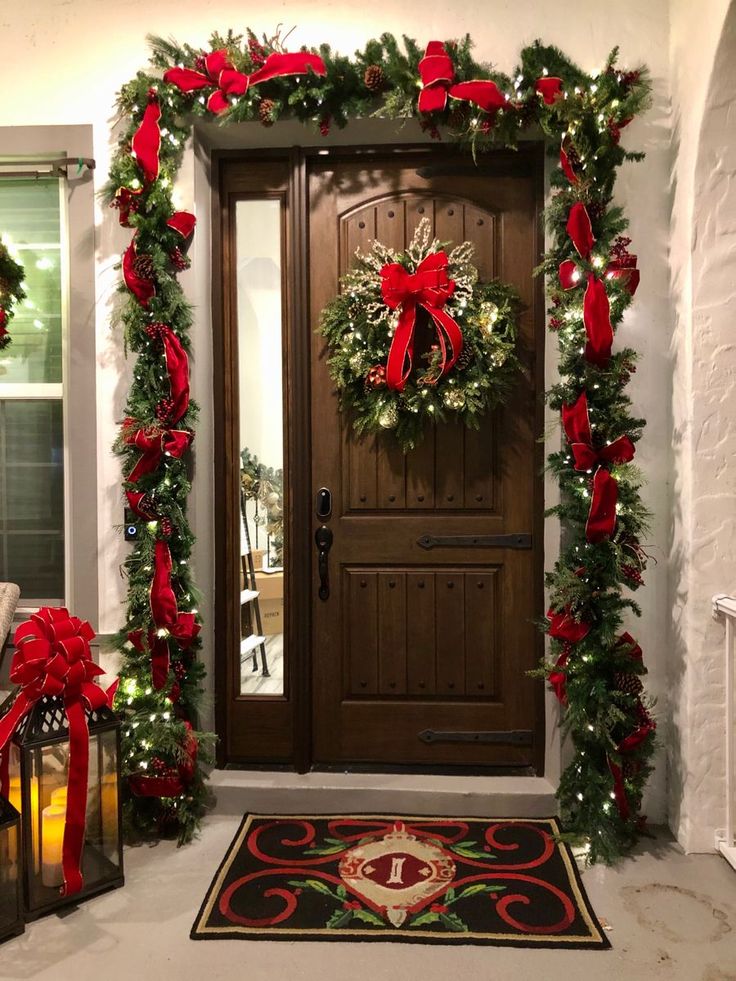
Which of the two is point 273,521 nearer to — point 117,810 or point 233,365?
point 233,365

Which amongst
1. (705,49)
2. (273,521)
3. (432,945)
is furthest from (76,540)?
(705,49)

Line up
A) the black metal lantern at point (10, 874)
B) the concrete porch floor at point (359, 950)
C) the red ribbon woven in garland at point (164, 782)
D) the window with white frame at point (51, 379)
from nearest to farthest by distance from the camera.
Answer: the concrete porch floor at point (359, 950), the black metal lantern at point (10, 874), the red ribbon woven in garland at point (164, 782), the window with white frame at point (51, 379)

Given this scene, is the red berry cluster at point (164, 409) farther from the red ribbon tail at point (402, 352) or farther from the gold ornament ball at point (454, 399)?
the gold ornament ball at point (454, 399)

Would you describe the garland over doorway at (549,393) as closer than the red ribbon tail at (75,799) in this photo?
No

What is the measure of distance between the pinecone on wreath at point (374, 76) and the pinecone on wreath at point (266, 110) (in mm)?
324

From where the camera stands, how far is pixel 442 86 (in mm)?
2592

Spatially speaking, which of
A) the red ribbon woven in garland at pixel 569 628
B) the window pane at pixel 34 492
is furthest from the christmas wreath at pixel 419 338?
the window pane at pixel 34 492

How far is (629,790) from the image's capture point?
2566 millimetres

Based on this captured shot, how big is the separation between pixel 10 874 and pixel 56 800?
0.71 feet

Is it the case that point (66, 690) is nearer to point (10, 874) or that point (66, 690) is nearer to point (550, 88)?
point (10, 874)

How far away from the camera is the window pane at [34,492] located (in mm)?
2949

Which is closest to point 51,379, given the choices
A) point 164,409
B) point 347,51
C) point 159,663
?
point 164,409

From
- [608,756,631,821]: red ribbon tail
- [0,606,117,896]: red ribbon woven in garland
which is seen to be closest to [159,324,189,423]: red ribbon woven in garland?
[0,606,117,896]: red ribbon woven in garland

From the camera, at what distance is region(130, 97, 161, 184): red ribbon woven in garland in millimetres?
2629
